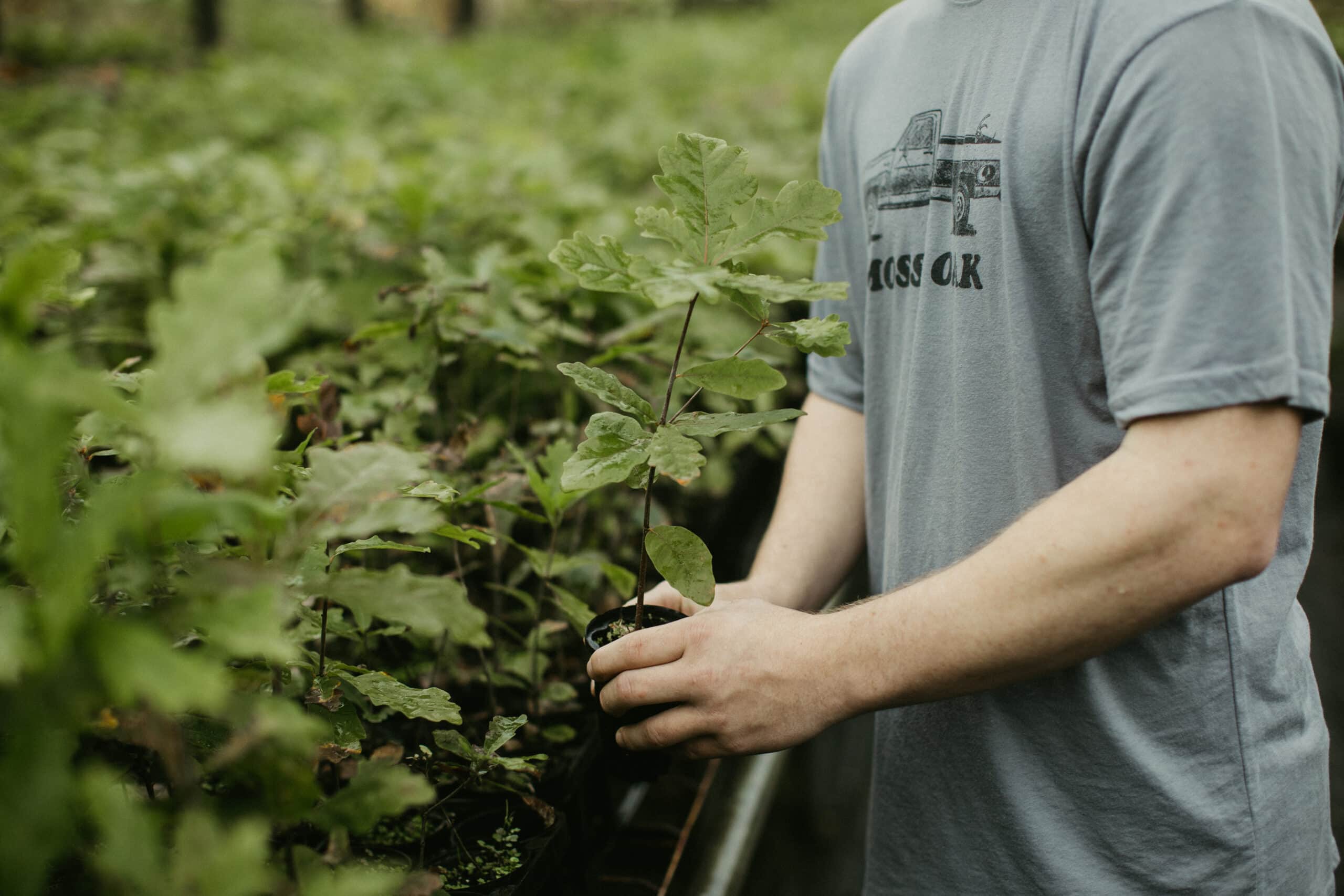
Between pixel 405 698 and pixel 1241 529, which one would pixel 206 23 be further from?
pixel 1241 529

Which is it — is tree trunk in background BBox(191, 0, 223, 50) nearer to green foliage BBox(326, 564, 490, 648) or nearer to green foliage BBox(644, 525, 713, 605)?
green foliage BBox(644, 525, 713, 605)

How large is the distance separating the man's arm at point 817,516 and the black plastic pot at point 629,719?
22cm

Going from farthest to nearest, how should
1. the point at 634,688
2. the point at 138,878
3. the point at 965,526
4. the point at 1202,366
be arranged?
1. the point at 965,526
2. the point at 634,688
3. the point at 1202,366
4. the point at 138,878

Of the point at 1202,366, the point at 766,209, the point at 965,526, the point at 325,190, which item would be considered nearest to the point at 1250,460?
the point at 1202,366

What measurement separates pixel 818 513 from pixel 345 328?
1253 mm

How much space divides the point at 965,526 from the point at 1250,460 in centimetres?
40

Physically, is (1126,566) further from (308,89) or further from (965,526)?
(308,89)

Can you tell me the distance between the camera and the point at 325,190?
251 cm

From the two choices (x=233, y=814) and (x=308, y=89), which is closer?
(x=233, y=814)

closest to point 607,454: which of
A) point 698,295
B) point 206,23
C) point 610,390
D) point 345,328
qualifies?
point 610,390

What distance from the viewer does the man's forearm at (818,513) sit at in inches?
54.2

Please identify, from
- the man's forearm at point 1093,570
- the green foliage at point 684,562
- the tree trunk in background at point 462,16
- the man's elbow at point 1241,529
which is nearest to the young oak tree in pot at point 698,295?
the green foliage at point 684,562

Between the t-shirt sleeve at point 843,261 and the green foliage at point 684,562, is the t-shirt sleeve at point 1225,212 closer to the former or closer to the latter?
the green foliage at point 684,562

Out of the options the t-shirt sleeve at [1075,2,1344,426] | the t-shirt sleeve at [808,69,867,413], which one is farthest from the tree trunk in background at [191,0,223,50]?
the t-shirt sleeve at [1075,2,1344,426]
